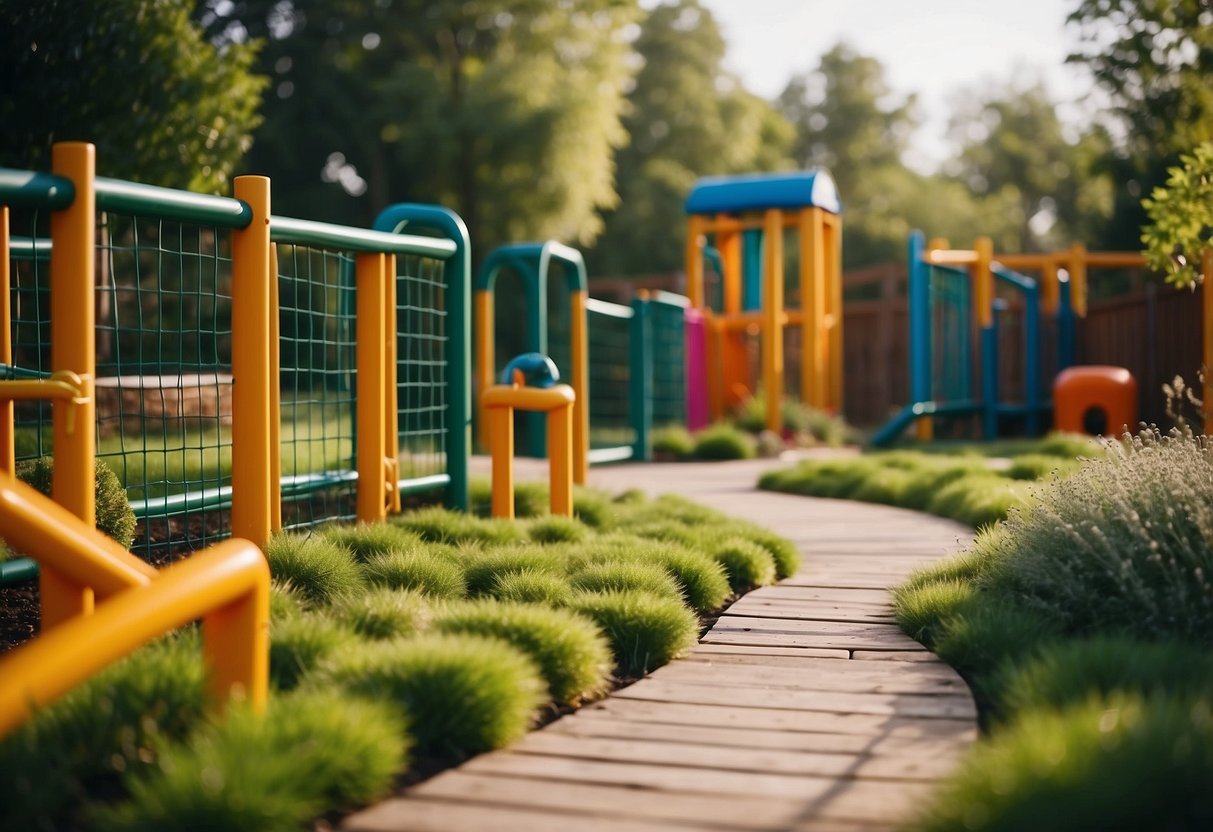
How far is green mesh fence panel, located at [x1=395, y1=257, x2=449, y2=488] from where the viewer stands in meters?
5.13

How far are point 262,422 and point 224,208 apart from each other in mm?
631

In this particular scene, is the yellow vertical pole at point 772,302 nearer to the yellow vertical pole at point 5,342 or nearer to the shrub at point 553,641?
the yellow vertical pole at point 5,342

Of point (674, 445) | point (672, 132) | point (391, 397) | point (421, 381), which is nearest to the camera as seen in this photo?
point (391, 397)

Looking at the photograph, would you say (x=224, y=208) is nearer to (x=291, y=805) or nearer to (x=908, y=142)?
(x=291, y=805)

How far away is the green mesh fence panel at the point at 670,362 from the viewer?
38.3ft

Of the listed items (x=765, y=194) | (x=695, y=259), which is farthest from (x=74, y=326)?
(x=695, y=259)

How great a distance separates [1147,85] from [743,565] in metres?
10.4

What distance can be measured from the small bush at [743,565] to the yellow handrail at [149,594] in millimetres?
2139

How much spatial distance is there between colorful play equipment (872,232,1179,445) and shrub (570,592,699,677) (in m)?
8.47

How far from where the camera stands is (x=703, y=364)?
1209 centimetres

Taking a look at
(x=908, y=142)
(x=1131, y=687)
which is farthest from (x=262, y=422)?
(x=908, y=142)

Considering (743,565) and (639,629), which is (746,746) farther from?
(743,565)

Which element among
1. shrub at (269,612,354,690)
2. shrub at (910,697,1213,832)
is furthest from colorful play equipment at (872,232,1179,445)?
shrub at (910,697,1213,832)

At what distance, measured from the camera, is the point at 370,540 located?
3.81m
